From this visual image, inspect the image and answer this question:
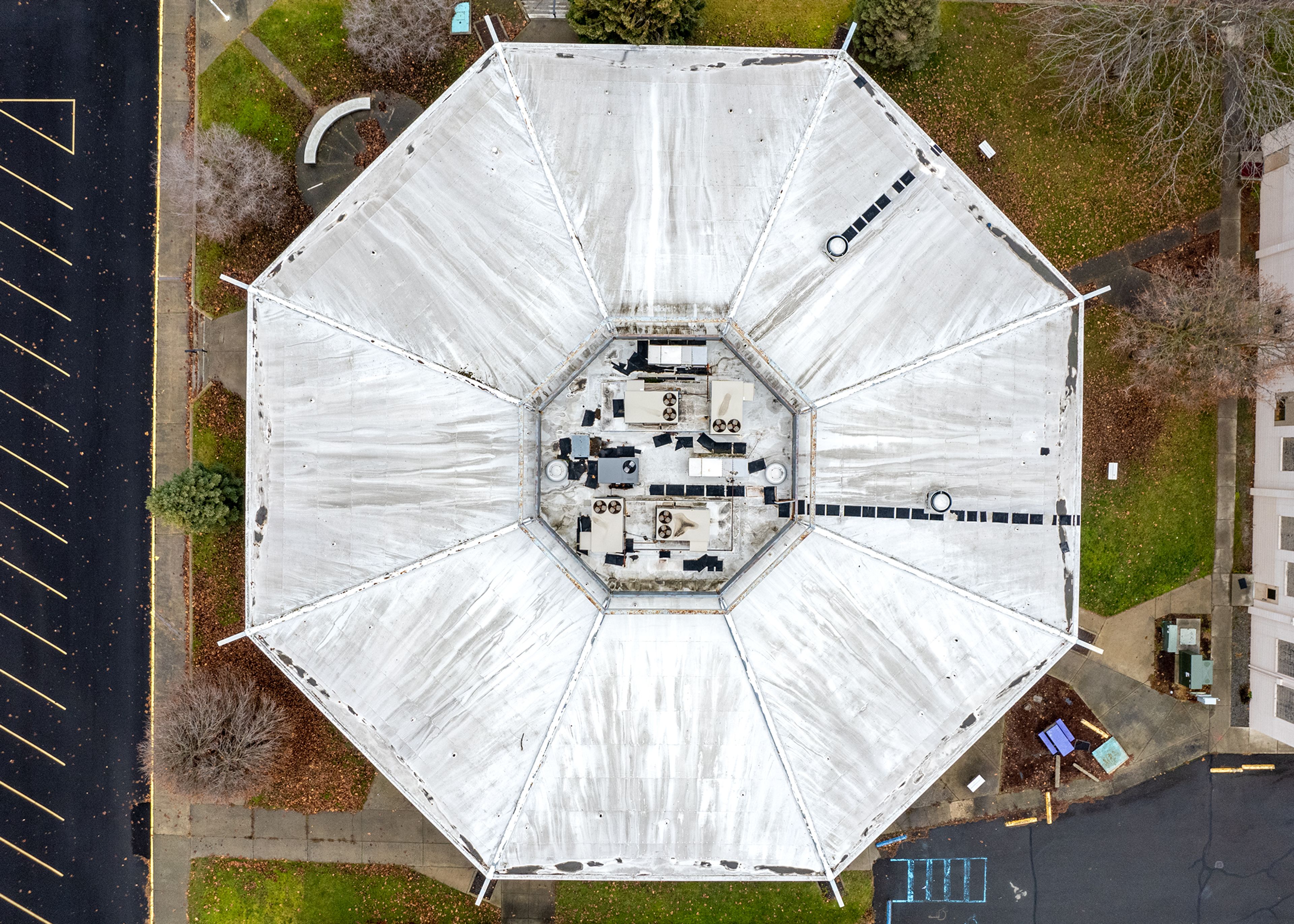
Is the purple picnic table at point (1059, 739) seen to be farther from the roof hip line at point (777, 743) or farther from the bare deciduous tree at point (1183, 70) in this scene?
the bare deciduous tree at point (1183, 70)

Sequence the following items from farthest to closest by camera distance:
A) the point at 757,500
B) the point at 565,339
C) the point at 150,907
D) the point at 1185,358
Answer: the point at 150,907 < the point at 1185,358 < the point at 757,500 < the point at 565,339

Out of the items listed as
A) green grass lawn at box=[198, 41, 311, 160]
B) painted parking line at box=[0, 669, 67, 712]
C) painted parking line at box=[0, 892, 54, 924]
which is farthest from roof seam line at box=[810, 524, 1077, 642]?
painted parking line at box=[0, 892, 54, 924]

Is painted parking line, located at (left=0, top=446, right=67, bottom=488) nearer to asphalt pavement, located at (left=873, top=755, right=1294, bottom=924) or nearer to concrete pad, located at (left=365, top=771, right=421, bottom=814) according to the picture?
concrete pad, located at (left=365, top=771, right=421, bottom=814)

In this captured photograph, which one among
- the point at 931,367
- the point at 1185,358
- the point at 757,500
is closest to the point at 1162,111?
the point at 1185,358

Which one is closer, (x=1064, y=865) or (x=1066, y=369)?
(x=1066, y=369)

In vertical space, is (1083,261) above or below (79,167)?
below

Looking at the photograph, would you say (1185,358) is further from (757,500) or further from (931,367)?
(757,500)
